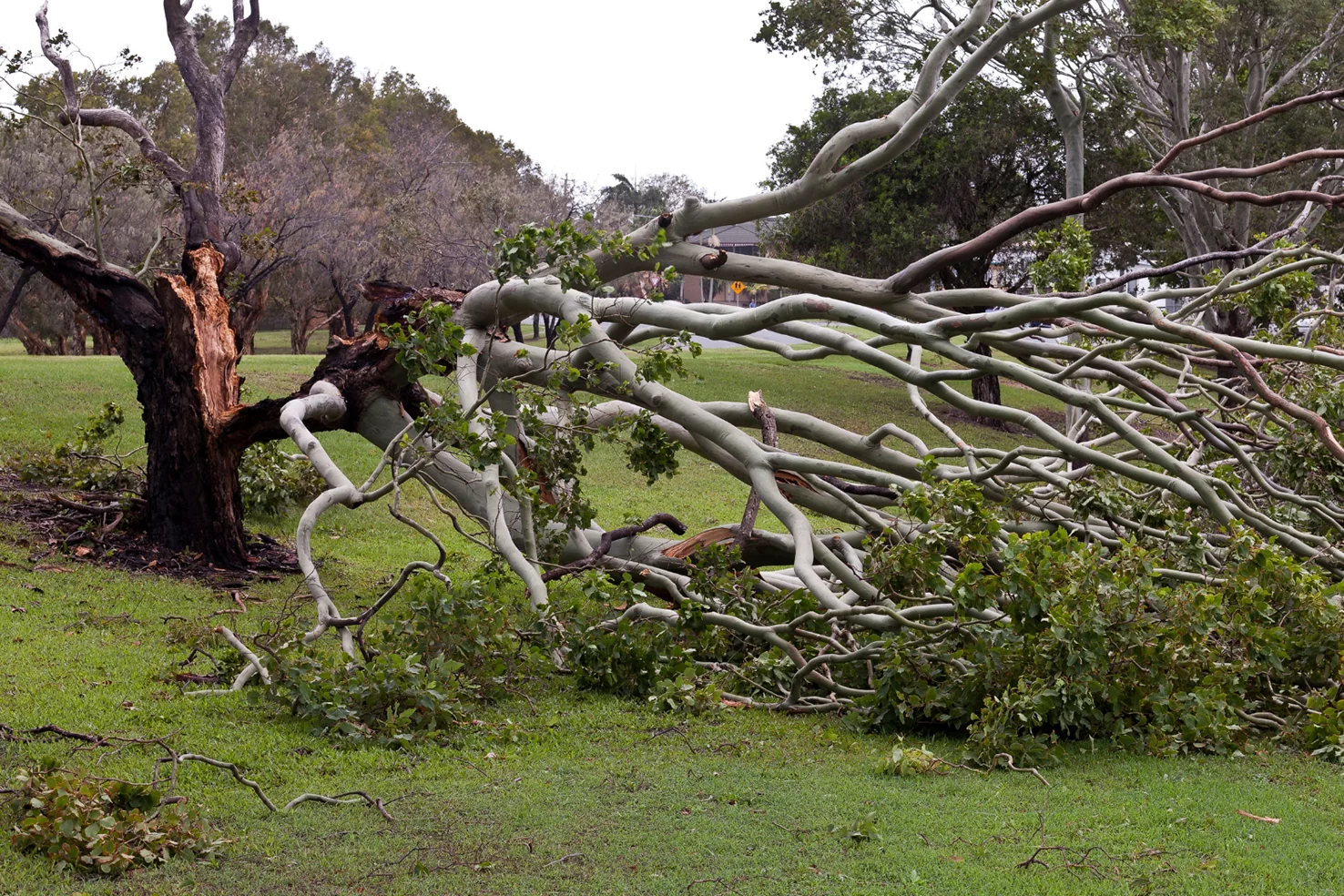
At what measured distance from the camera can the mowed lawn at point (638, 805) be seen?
4023 millimetres

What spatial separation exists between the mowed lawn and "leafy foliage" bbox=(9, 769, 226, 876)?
7 cm

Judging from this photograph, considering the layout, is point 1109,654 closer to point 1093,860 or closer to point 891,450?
point 1093,860

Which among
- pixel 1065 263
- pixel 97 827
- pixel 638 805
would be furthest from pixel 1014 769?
pixel 1065 263

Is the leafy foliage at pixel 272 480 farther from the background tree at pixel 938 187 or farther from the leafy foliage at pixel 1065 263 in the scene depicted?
the background tree at pixel 938 187

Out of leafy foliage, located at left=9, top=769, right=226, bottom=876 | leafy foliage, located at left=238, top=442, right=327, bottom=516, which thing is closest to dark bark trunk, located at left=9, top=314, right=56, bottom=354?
leafy foliage, located at left=238, top=442, right=327, bottom=516

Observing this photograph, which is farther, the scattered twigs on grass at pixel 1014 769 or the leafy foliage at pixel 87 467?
the leafy foliage at pixel 87 467

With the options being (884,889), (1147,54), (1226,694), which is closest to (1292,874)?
(884,889)

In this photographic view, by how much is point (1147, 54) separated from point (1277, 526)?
56.9ft

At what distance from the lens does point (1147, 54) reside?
70.5 feet

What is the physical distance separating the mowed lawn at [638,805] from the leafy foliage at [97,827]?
2.7 inches

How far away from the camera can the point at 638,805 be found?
480 cm

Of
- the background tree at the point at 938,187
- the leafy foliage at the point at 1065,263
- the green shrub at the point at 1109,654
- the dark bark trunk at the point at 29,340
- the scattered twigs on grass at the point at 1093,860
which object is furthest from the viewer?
the dark bark trunk at the point at 29,340

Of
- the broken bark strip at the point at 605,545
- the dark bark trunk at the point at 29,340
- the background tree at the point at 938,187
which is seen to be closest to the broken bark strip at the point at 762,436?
the broken bark strip at the point at 605,545

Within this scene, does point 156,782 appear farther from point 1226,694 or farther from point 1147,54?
point 1147,54
